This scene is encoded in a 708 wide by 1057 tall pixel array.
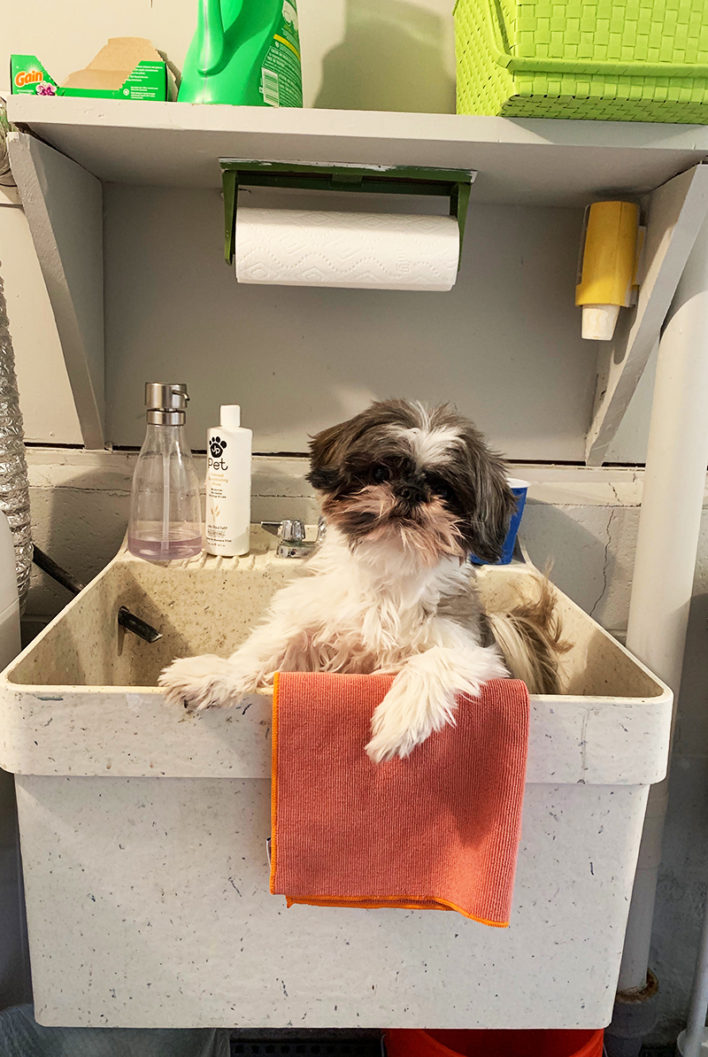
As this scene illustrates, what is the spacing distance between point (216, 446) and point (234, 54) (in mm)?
575

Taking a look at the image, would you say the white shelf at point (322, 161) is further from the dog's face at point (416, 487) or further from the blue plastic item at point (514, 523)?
the dog's face at point (416, 487)

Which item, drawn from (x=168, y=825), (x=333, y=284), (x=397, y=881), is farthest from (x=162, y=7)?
(x=397, y=881)

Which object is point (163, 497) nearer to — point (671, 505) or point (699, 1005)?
point (671, 505)

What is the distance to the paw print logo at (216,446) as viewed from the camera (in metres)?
1.24

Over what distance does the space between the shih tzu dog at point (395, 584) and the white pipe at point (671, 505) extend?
0.37 m

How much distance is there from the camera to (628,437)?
4.68 ft

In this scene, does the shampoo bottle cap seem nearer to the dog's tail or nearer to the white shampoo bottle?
the white shampoo bottle

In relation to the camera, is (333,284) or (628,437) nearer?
(333,284)

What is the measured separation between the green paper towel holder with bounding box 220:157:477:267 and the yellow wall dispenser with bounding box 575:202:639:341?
0.74 ft

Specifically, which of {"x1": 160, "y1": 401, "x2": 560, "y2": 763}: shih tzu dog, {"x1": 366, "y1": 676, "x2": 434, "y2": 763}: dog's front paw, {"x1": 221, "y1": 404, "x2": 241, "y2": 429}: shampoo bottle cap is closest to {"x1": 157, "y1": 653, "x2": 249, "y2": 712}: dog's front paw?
{"x1": 160, "y1": 401, "x2": 560, "y2": 763}: shih tzu dog

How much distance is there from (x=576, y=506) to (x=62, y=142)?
1062 mm

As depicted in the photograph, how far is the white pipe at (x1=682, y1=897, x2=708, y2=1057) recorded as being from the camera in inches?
49.2

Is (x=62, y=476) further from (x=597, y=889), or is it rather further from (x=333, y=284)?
(x=597, y=889)

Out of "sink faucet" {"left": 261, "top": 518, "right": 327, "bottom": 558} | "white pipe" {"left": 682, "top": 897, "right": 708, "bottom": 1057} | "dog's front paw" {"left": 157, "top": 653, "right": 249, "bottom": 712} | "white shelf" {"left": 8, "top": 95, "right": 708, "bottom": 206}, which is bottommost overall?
"white pipe" {"left": 682, "top": 897, "right": 708, "bottom": 1057}
